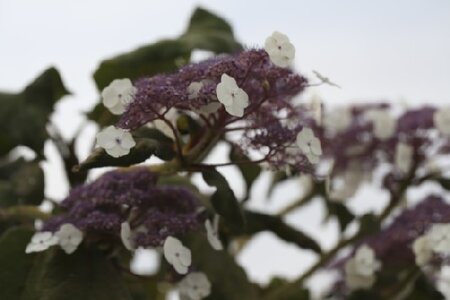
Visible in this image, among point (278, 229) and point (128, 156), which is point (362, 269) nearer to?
point (278, 229)

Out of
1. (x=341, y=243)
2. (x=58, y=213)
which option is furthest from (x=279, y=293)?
(x=58, y=213)

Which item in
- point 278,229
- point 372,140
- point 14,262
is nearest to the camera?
point 14,262

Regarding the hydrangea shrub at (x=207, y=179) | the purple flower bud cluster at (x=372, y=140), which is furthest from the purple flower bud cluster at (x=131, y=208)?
the purple flower bud cluster at (x=372, y=140)

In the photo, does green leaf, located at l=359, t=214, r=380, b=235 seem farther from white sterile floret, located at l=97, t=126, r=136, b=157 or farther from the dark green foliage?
white sterile floret, located at l=97, t=126, r=136, b=157

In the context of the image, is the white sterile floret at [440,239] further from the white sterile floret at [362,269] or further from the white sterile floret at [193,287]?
the white sterile floret at [193,287]

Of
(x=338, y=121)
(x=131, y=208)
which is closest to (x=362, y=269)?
(x=338, y=121)

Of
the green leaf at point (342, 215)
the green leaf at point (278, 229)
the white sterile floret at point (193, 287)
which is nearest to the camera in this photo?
the white sterile floret at point (193, 287)
